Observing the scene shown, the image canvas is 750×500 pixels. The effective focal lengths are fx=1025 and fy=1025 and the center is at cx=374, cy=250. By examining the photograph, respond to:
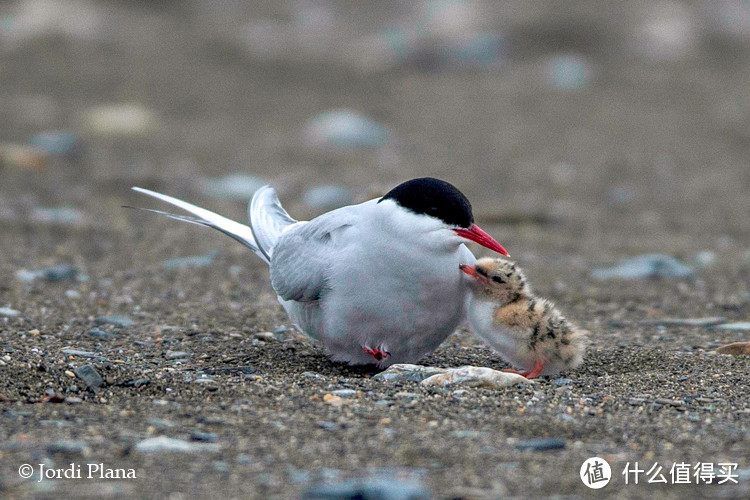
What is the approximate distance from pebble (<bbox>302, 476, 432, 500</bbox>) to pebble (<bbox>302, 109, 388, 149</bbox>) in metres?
6.79

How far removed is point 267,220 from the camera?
188 inches

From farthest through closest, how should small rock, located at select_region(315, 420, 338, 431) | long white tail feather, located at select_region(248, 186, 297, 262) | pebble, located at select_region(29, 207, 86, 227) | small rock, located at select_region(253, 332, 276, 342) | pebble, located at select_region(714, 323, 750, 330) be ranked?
pebble, located at select_region(29, 207, 86, 227) < pebble, located at select_region(714, 323, 750, 330) < long white tail feather, located at select_region(248, 186, 297, 262) < small rock, located at select_region(253, 332, 276, 342) < small rock, located at select_region(315, 420, 338, 431)

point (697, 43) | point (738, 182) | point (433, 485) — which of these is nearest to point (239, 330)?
point (433, 485)

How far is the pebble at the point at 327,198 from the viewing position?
7.41m

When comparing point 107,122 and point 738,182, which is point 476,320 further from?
point 107,122

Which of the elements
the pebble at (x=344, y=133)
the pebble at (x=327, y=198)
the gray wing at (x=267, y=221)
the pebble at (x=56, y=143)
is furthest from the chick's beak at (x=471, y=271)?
the pebble at (x=56, y=143)

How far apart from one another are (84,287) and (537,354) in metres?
2.62

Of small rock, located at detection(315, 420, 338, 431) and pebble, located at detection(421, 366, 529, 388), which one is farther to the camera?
pebble, located at detection(421, 366, 529, 388)

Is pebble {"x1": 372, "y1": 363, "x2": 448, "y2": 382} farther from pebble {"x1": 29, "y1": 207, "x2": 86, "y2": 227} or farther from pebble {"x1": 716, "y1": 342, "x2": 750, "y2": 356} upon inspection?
pebble {"x1": 29, "y1": 207, "x2": 86, "y2": 227}


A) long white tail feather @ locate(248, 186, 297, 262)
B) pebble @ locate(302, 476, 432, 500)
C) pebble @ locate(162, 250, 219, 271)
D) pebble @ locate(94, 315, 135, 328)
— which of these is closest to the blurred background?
pebble @ locate(162, 250, 219, 271)

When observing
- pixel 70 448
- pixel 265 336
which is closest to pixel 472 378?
pixel 265 336

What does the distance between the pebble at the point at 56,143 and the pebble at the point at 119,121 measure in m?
0.59

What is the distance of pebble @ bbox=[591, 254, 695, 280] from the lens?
594 centimetres

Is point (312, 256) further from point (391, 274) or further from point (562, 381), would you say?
point (562, 381)
